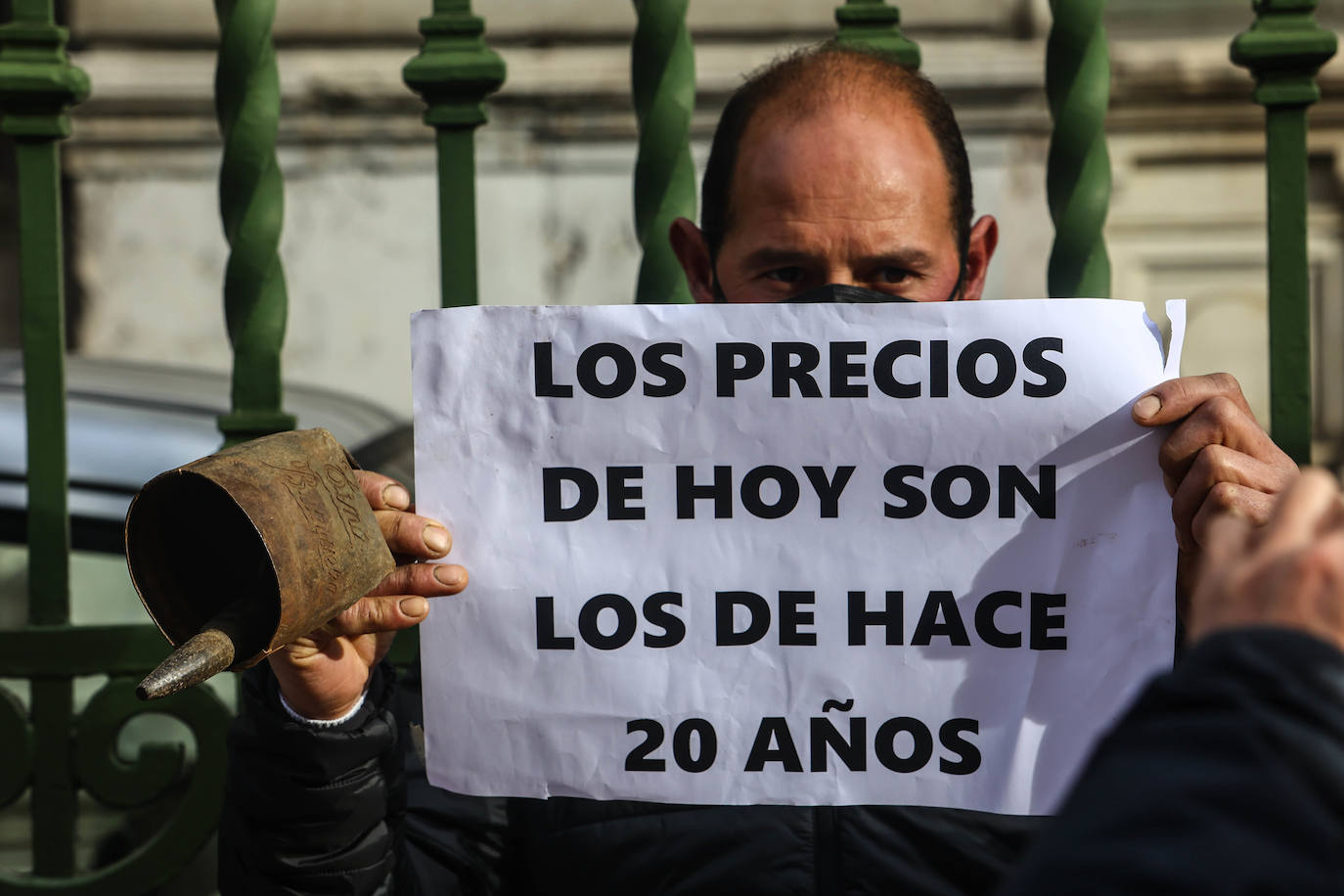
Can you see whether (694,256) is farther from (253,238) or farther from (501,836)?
(501,836)

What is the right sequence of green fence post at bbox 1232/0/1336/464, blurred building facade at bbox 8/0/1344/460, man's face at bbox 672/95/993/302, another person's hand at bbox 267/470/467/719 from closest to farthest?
another person's hand at bbox 267/470/467/719
green fence post at bbox 1232/0/1336/464
man's face at bbox 672/95/993/302
blurred building facade at bbox 8/0/1344/460

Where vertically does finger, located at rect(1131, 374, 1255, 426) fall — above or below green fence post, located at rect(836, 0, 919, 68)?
below

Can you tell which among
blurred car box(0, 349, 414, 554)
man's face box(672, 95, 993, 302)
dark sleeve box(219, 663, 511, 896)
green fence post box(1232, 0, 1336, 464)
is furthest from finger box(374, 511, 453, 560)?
blurred car box(0, 349, 414, 554)

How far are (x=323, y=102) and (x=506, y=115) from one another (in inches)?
22.4

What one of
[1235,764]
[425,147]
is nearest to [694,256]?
[1235,764]

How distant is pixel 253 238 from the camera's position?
5.66 feet

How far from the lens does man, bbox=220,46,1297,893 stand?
1.44m

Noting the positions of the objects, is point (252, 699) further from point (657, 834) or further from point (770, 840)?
point (770, 840)

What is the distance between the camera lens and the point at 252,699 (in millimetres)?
1503

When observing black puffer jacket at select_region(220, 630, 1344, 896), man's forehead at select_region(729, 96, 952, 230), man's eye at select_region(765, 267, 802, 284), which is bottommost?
black puffer jacket at select_region(220, 630, 1344, 896)

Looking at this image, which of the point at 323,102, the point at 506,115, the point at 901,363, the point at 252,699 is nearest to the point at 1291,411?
the point at 901,363

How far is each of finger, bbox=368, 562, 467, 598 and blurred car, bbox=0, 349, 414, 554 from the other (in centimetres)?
114

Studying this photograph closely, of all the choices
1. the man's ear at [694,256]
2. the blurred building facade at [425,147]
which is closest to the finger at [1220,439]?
the man's ear at [694,256]

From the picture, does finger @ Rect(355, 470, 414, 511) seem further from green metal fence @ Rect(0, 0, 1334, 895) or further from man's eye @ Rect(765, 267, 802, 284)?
man's eye @ Rect(765, 267, 802, 284)
